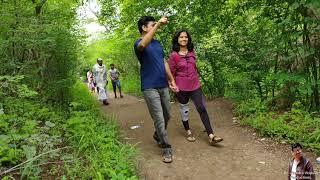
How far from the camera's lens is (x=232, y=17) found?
11180mm

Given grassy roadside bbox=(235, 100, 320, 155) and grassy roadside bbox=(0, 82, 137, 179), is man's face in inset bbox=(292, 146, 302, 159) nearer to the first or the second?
grassy roadside bbox=(0, 82, 137, 179)

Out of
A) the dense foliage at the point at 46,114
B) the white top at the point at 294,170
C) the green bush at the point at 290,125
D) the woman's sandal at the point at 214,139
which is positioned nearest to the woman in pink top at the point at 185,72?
the woman's sandal at the point at 214,139

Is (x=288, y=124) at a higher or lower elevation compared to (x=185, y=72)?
lower

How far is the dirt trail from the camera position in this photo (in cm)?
571

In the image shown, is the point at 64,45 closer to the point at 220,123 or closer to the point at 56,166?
the point at 220,123

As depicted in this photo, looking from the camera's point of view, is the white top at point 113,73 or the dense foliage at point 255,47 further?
the white top at point 113,73

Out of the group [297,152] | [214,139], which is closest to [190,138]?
[214,139]

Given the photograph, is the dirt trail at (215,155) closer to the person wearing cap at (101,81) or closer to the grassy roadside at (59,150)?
the grassy roadside at (59,150)

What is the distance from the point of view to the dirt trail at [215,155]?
5711mm

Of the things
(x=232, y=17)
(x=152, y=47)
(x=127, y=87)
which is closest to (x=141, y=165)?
(x=152, y=47)

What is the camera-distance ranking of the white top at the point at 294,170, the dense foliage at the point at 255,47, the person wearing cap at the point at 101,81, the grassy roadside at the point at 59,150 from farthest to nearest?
the person wearing cap at the point at 101,81 < the dense foliage at the point at 255,47 < the grassy roadside at the point at 59,150 < the white top at the point at 294,170

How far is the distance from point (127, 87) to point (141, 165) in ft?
52.4

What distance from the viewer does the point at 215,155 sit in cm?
647

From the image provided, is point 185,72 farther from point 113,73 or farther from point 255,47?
point 113,73
